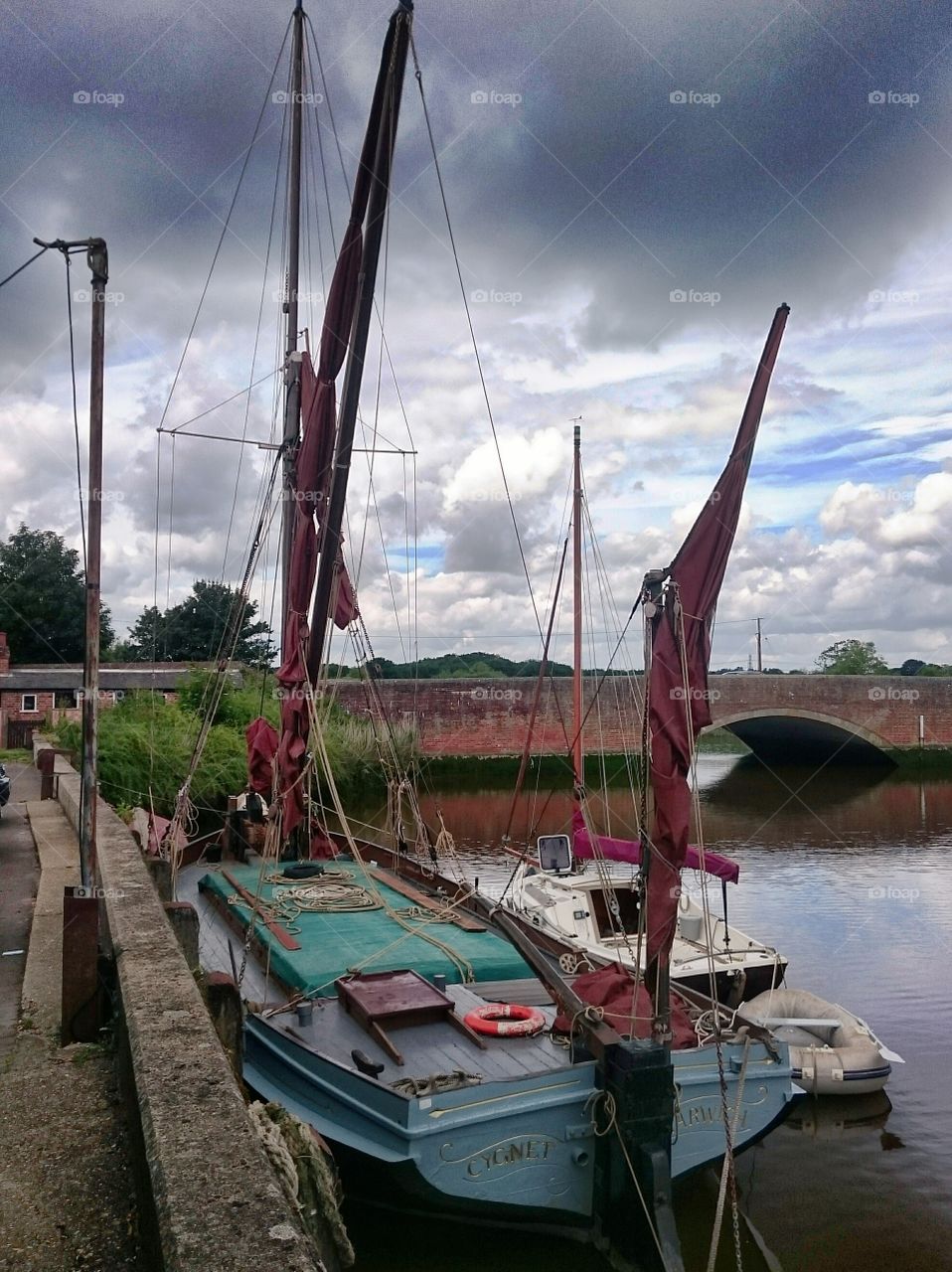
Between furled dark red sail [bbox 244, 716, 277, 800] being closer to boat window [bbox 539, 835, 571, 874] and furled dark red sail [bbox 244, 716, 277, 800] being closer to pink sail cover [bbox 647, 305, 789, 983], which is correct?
boat window [bbox 539, 835, 571, 874]

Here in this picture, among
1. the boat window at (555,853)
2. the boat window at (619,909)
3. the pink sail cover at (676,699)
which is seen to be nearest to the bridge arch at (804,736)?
the boat window at (555,853)

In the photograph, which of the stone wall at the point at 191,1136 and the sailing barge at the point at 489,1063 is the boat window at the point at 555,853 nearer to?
the sailing barge at the point at 489,1063

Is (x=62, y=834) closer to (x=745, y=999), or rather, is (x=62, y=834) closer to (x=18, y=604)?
(x=745, y=999)

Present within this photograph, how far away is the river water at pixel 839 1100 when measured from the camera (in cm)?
735

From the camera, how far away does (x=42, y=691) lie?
116ft

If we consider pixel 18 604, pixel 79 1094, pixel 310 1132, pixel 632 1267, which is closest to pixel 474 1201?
pixel 632 1267

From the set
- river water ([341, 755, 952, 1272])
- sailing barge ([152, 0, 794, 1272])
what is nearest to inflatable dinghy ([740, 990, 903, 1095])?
river water ([341, 755, 952, 1272])

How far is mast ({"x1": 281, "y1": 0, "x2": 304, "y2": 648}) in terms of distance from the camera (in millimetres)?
14602

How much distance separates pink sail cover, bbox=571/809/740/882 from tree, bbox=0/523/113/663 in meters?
37.7

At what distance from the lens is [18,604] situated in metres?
Answer: 49.3

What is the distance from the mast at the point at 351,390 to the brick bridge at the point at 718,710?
23594 mm

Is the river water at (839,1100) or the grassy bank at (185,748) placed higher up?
the grassy bank at (185,748)

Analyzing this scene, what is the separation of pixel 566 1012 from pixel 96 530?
4594mm

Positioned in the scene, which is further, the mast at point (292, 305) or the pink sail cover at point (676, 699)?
the mast at point (292, 305)
